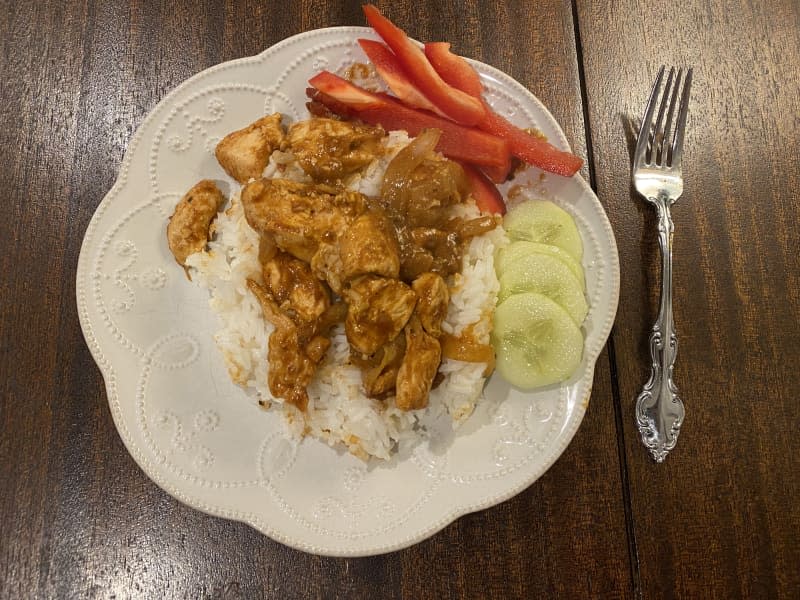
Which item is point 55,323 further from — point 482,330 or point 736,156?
point 736,156

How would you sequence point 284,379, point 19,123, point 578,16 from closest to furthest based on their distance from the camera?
point 284,379
point 19,123
point 578,16

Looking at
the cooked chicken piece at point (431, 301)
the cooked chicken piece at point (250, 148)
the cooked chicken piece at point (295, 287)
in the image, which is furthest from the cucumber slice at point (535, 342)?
the cooked chicken piece at point (250, 148)

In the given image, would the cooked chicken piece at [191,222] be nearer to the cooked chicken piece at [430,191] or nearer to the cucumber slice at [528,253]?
the cooked chicken piece at [430,191]

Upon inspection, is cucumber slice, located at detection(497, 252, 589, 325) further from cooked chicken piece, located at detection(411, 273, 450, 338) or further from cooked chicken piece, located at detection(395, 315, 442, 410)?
cooked chicken piece, located at detection(395, 315, 442, 410)

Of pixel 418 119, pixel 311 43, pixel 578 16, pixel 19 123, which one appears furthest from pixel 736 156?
pixel 19 123

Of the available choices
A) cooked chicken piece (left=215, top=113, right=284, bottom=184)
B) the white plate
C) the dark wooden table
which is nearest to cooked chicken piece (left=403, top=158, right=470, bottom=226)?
the white plate

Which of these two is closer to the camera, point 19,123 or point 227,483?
point 227,483
